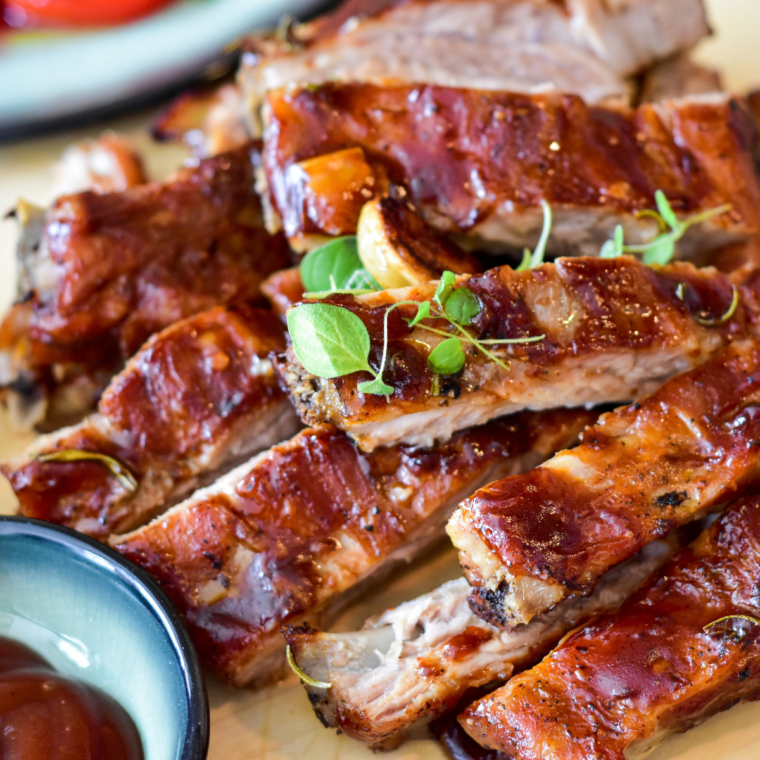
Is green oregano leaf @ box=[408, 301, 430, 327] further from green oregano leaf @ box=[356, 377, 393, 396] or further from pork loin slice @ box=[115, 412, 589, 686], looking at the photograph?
pork loin slice @ box=[115, 412, 589, 686]

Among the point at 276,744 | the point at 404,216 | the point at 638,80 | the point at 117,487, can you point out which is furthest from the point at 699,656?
the point at 638,80

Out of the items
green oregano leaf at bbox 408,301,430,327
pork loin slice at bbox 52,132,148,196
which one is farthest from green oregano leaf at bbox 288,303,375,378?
pork loin slice at bbox 52,132,148,196

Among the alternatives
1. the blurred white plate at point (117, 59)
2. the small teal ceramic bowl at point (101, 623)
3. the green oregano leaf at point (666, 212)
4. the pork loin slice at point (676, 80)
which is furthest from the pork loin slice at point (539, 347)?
the blurred white plate at point (117, 59)

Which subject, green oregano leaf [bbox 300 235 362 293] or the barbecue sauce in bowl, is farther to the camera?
green oregano leaf [bbox 300 235 362 293]

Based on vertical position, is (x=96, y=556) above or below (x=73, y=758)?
above

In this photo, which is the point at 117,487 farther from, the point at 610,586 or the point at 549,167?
the point at 549,167
